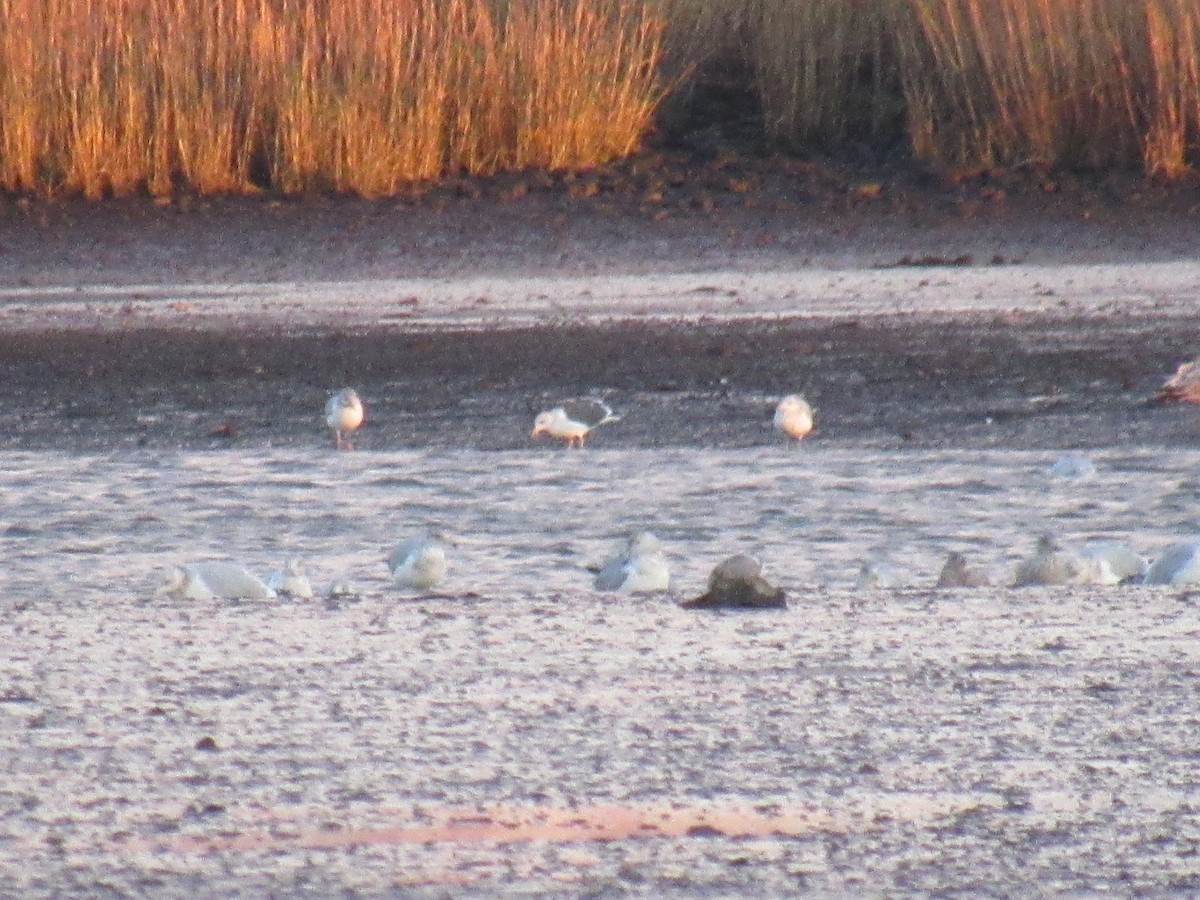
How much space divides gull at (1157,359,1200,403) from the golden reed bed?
617cm

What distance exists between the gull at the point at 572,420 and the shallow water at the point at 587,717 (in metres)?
1.07

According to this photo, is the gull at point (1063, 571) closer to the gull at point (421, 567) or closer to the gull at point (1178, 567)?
the gull at point (1178, 567)

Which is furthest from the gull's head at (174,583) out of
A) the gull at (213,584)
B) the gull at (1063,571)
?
the gull at (1063,571)

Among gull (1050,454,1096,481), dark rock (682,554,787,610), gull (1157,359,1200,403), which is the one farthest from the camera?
gull (1157,359,1200,403)

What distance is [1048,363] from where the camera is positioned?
8758 mm

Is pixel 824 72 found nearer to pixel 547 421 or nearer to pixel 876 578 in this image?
pixel 547 421

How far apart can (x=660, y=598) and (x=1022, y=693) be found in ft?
3.48

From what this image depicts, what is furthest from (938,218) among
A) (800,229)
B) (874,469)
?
(874,469)

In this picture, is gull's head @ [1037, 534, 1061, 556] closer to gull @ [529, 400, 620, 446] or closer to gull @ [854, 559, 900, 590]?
gull @ [854, 559, 900, 590]

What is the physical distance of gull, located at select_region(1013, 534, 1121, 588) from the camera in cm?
489

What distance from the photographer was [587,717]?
12.4ft

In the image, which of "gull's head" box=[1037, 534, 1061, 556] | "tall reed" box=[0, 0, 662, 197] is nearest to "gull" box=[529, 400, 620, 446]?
"gull's head" box=[1037, 534, 1061, 556]

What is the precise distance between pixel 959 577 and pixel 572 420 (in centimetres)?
235

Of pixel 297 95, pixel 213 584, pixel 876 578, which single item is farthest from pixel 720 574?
pixel 297 95
